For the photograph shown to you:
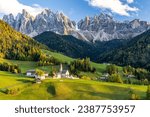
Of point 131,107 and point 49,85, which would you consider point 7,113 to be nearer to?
point 131,107

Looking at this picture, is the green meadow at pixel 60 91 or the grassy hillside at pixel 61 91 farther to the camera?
the grassy hillside at pixel 61 91

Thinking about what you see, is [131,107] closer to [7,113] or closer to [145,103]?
[145,103]

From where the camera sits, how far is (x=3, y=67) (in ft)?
636

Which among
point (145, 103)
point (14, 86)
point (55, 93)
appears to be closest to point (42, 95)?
point (55, 93)

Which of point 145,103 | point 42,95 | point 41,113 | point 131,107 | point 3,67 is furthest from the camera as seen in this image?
point 3,67

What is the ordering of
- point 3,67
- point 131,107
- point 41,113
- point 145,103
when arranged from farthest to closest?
point 3,67 → point 145,103 → point 131,107 → point 41,113

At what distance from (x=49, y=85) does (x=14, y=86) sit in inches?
466

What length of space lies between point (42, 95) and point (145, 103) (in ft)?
239

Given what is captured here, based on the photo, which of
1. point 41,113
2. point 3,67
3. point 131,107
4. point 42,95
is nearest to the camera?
point 41,113

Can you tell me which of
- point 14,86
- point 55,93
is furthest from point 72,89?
point 14,86

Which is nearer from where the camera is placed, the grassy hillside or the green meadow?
the green meadow

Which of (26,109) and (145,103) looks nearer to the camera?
(26,109)

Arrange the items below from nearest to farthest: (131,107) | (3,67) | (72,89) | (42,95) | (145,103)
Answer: (131,107)
(145,103)
(42,95)
(72,89)
(3,67)

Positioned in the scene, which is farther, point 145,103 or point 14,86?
point 14,86
